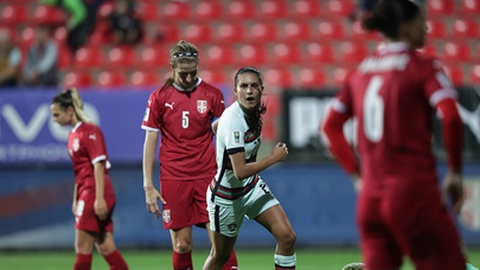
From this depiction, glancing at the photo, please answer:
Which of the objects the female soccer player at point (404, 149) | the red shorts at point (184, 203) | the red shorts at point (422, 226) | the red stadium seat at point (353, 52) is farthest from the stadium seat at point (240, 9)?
the red shorts at point (422, 226)

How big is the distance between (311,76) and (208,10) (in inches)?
111

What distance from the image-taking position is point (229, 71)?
53.1 ft

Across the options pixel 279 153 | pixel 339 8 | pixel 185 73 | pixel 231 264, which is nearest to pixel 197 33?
pixel 339 8

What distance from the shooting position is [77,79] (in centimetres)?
1609

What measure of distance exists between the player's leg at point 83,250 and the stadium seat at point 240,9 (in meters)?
9.85

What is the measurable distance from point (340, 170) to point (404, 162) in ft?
28.3

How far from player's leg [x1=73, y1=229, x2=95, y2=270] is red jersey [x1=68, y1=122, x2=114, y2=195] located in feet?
1.36

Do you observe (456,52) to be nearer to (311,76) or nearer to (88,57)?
(311,76)

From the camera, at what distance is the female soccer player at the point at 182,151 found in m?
7.29

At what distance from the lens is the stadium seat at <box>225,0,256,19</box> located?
17359 millimetres

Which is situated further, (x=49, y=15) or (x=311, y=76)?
(x=49, y=15)

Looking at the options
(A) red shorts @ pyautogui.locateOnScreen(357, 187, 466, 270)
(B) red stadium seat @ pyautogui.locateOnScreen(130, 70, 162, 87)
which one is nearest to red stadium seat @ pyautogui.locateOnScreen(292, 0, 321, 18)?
(B) red stadium seat @ pyautogui.locateOnScreen(130, 70, 162, 87)

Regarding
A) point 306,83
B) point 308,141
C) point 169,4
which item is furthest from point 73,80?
point 308,141

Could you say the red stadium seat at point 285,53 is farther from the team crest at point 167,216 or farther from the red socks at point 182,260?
the red socks at point 182,260
